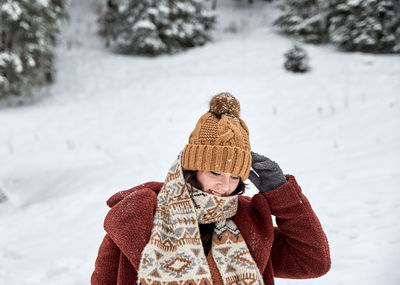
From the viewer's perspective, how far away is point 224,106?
1.48m

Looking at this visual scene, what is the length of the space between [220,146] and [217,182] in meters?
0.19

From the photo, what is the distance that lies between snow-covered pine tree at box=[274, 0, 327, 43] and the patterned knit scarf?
13675 mm

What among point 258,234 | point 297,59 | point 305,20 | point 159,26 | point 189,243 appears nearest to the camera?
point 189,243

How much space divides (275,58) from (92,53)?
9.14 metres

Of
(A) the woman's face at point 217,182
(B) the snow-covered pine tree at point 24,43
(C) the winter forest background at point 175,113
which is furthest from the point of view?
(B) the snow-covered pine tree at point 24,43

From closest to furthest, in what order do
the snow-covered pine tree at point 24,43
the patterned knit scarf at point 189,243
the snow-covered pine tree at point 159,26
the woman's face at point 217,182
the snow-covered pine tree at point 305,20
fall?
the patterned knit scarf at point 189,243
the woman's face at point 217,182
the snow-covered pine tree at point 24,43
the snow-covered pine tree at point 305,20
the snow-covered pine tree at point 159,26

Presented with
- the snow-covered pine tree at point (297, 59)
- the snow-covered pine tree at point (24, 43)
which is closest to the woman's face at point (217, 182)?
the snow-covered pine tree at point (297, 59)

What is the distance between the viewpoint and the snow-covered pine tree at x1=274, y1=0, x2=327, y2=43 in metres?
13.3

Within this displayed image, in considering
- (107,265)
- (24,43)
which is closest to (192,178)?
(107,265)

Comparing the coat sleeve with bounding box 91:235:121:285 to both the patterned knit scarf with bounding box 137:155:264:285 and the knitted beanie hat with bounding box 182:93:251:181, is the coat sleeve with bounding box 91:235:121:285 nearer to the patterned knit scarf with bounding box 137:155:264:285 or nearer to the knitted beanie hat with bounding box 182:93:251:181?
the patterned knit scarf with bounding box 137:155:264:285

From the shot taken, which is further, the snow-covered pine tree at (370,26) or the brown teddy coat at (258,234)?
the snow-covered pine tree at (370,26)

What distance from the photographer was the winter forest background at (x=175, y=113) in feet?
10.9

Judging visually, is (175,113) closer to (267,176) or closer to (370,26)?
(267,176)

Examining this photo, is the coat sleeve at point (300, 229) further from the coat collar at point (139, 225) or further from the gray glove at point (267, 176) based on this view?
the coat collar at point (139, 225)
